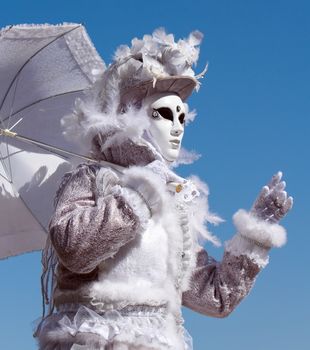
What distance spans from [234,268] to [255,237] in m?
0.22

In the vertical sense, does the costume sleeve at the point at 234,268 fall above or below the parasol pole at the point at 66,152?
below

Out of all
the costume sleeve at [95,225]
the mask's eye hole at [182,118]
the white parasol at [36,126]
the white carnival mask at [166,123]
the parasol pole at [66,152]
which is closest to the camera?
the costume sleeve at [95,225]

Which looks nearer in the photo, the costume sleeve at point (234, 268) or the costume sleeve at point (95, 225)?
the costume sleeve at point (95, 225)

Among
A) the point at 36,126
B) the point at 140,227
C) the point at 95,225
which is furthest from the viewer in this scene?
the point at 36,126

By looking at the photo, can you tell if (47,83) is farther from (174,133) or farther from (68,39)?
(174,133)

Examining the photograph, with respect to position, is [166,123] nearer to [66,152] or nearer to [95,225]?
[66,152]

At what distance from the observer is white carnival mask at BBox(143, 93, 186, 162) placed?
407 centimetres

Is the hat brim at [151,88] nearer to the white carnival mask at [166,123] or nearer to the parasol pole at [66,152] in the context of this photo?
the white carnival mask at [166,123]

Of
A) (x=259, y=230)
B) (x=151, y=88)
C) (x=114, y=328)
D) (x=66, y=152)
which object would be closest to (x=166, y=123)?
(x=151, y=88)

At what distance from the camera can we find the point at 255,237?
413cm

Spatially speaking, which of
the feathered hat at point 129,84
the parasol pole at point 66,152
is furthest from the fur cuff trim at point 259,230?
the feathered hat at point 129,84

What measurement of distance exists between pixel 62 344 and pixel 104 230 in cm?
52

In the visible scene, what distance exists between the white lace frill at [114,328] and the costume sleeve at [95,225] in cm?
21

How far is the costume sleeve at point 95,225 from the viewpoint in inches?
142
